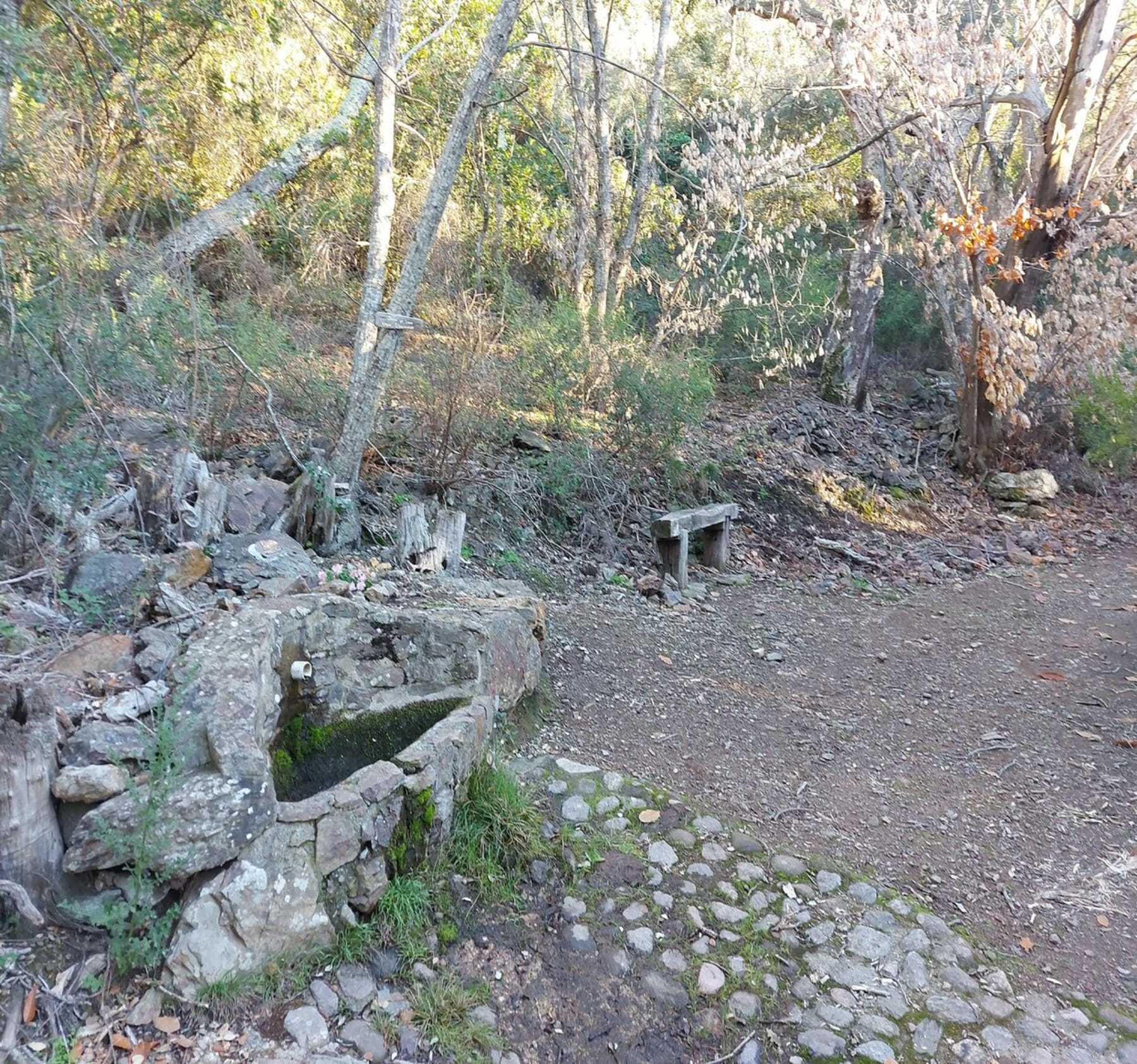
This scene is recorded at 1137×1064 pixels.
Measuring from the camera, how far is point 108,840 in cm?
265

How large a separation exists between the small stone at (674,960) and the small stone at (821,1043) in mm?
461

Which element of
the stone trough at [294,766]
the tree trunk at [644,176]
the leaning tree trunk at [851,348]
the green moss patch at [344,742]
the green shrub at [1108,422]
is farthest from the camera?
the leaning tree trunk at [851,348]

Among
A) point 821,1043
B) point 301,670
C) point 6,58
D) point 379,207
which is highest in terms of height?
point 6,58

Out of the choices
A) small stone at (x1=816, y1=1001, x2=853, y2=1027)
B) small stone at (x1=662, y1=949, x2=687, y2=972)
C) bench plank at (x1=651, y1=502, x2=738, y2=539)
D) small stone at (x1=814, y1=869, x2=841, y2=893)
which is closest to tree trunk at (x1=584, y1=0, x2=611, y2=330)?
bench plank at (x1=651, y1=502, x2=738, y2=539)

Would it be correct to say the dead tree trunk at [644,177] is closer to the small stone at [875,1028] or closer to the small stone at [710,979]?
the small stone at [710,979]

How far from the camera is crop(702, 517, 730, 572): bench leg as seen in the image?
26.0 feet

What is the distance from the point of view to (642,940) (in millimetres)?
3355

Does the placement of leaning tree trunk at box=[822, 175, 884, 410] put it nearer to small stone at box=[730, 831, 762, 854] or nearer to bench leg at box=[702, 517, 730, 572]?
bench leg at box=[702, 517, 730, 572]

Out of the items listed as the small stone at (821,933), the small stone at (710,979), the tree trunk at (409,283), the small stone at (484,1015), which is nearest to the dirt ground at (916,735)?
the small stone at (821,933)

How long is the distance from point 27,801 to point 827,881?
3.04m

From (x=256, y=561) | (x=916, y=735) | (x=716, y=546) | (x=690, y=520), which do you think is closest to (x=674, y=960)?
(x=916, y=735)

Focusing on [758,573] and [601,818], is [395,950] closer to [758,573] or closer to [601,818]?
[601,818]

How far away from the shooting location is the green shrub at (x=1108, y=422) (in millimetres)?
10422

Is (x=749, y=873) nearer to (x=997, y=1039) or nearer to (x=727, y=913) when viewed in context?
(x=727, y=913)
